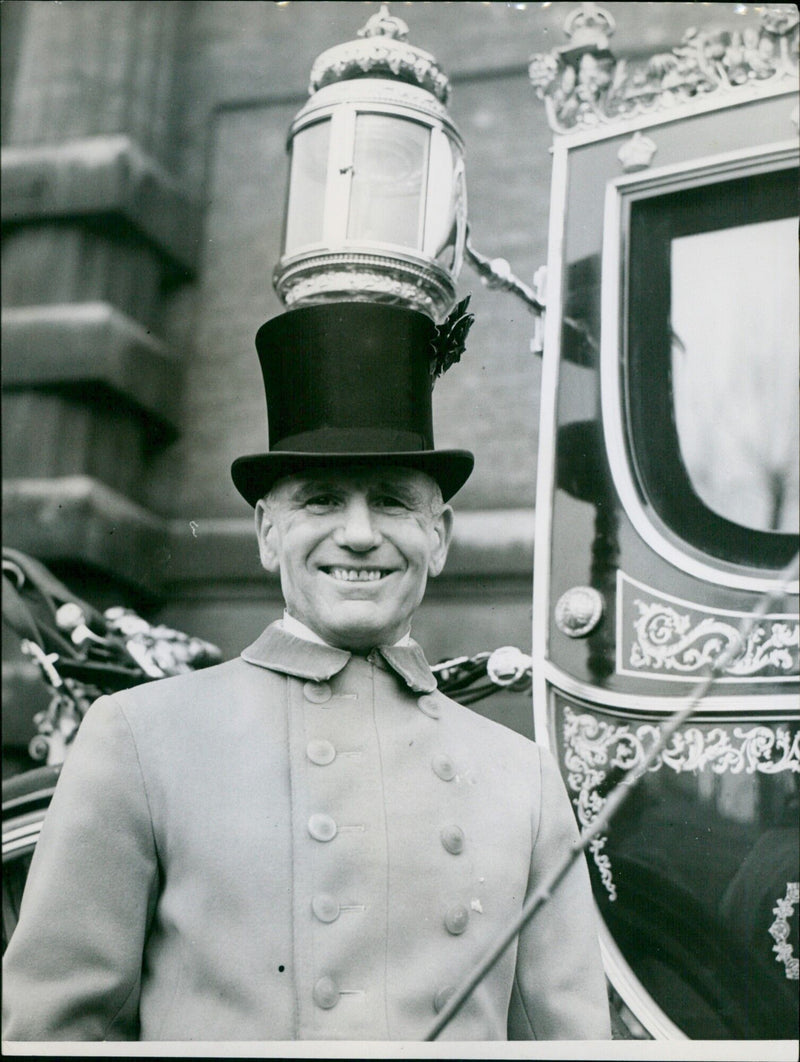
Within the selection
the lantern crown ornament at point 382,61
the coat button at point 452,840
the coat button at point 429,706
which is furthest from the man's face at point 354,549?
the lantern crown ornament at point 382,61

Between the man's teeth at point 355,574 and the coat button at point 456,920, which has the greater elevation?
the man's teeth at point 355,574

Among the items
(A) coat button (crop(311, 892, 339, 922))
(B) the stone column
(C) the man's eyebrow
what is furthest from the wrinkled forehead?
(A) coat button (crop(311, 892, 339, 922))

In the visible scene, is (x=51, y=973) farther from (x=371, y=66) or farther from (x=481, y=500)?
(x=371, y=66)

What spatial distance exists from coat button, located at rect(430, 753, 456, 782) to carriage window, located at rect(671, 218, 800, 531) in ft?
2.30

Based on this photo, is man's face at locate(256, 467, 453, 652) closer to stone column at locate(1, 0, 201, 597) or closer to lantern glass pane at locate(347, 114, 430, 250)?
stone column at locate(1, 0, 201, 597)

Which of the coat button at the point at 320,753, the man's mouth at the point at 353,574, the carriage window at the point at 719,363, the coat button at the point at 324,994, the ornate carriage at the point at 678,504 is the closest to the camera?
the coat button at the point at 324,994

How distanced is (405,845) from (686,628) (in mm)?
658

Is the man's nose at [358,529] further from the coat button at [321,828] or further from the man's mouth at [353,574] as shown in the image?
the coat button at [321,828]

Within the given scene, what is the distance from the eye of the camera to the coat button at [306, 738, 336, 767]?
1.88m

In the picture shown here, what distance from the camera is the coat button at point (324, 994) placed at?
70.2 inches

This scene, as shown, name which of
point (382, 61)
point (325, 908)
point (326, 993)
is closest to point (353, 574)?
point (325, 908)

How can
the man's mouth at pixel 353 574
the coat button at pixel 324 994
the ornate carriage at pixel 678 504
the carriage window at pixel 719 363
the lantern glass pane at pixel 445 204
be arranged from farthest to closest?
the lantern glass pane at pixel 445 204 → the carriage window at pixel 719 363 → the ornate carriage at pixel 678 504 → the man's mouth at pixel 353 574 → the coat button at pixel 324 994

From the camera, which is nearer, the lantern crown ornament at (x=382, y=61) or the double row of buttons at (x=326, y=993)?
the double row of buttons at (x=326, y=993)

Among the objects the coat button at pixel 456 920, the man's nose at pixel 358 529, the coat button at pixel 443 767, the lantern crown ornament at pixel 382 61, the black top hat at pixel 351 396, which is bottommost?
the coat button at pixel 456 920
